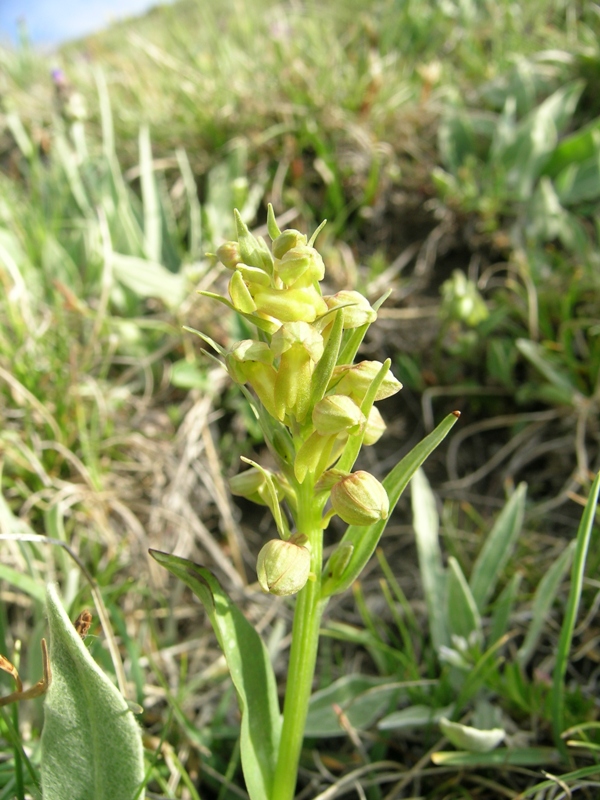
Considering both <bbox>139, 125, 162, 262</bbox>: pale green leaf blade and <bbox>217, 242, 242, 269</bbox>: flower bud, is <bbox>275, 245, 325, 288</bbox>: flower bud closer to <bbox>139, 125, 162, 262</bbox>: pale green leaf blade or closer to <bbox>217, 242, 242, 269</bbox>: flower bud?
<bbox>217, 242, 242, 269</bbox>: flower bud

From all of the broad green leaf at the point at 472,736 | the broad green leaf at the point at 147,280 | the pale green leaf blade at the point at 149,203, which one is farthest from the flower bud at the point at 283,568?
the pale green leaf blade at the point at 149,203

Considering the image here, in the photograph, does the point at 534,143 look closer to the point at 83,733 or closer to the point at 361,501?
the point at 361,501

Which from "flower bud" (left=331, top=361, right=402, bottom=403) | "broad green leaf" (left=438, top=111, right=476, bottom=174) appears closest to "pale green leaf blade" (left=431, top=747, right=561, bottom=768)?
"flower bud" (left=331, top=361, right=402, bottom=403)

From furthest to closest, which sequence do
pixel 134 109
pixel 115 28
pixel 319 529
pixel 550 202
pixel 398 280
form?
pixel 115 28 < pixel 134 109 < pixel 398 280 < pixel 550 202 < pixel 319 529

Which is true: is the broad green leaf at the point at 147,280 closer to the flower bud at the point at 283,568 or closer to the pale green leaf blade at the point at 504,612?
the pale green leaf blade at the point at 504,612

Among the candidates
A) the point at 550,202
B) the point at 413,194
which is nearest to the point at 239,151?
the point at 413,194

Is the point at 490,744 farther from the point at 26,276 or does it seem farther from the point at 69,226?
the point at 69,226
